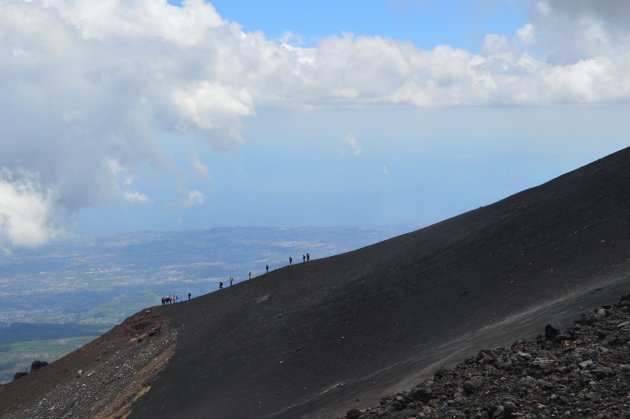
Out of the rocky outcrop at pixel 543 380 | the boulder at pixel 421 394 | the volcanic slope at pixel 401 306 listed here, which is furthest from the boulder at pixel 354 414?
the volcanic slope at pixel 401 306

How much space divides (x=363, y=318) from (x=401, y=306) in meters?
2.23

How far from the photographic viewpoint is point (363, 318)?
40.0 metres

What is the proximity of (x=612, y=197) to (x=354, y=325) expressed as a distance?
16024 mm

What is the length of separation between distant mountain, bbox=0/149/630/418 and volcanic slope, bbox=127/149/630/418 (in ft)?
0.37

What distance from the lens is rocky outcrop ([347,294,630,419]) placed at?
16.1 meters

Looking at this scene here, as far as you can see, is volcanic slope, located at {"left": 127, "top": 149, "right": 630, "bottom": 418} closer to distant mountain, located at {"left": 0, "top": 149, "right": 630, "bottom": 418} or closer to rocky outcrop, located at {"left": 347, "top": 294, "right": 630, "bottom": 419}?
distant mountain, located at {"left": 0, "top": 149, "right": 630, "bottom": 418}

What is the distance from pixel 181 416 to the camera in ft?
122

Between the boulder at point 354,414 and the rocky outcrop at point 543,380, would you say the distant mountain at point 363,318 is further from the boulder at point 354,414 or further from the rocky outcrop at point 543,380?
the rocky outcrop at point 543,380

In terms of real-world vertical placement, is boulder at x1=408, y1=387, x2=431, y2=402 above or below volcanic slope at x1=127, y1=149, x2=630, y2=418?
below

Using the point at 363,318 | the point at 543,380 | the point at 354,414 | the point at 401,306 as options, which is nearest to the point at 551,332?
the point at 543,380

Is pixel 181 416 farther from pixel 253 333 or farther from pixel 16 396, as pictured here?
pixel 16 396

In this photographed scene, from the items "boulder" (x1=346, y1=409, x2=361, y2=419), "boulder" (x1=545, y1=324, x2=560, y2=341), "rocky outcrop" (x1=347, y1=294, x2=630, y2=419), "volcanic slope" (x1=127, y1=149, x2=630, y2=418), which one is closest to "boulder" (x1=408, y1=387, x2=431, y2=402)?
"rocky outcrop" (x1=347, y1=294, x2=630, y2=419)

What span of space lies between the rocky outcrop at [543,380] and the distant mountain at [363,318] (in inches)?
116

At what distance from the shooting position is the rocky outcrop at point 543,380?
1612 centimetres
